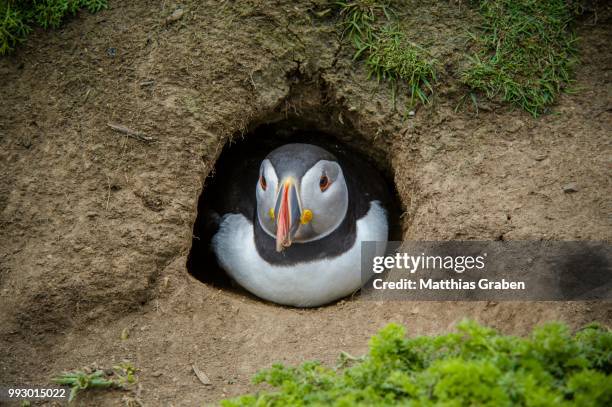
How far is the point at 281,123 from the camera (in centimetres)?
616

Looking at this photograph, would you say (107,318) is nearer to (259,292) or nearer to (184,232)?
(184,232)

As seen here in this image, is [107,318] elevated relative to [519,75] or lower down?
lower down

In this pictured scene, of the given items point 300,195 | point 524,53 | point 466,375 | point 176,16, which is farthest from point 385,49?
point 466,375

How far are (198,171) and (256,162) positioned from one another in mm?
976

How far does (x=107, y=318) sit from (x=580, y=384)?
10.3 feet

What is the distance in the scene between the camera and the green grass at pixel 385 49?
17.4ft

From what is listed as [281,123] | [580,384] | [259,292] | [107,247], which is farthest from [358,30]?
[580,384]

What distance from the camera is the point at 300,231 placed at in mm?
5000

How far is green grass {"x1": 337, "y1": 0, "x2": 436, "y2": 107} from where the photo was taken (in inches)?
209

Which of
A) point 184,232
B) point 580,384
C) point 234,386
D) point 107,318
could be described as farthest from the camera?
point 184,232

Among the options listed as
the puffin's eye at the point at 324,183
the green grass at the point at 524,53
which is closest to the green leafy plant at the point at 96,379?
the puffin's eye at the point at 324,183

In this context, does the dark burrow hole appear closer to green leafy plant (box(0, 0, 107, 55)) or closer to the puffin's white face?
the puffin's white face

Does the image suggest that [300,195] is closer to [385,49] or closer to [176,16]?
[385,49]

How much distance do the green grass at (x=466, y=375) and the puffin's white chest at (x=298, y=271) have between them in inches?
67.2
